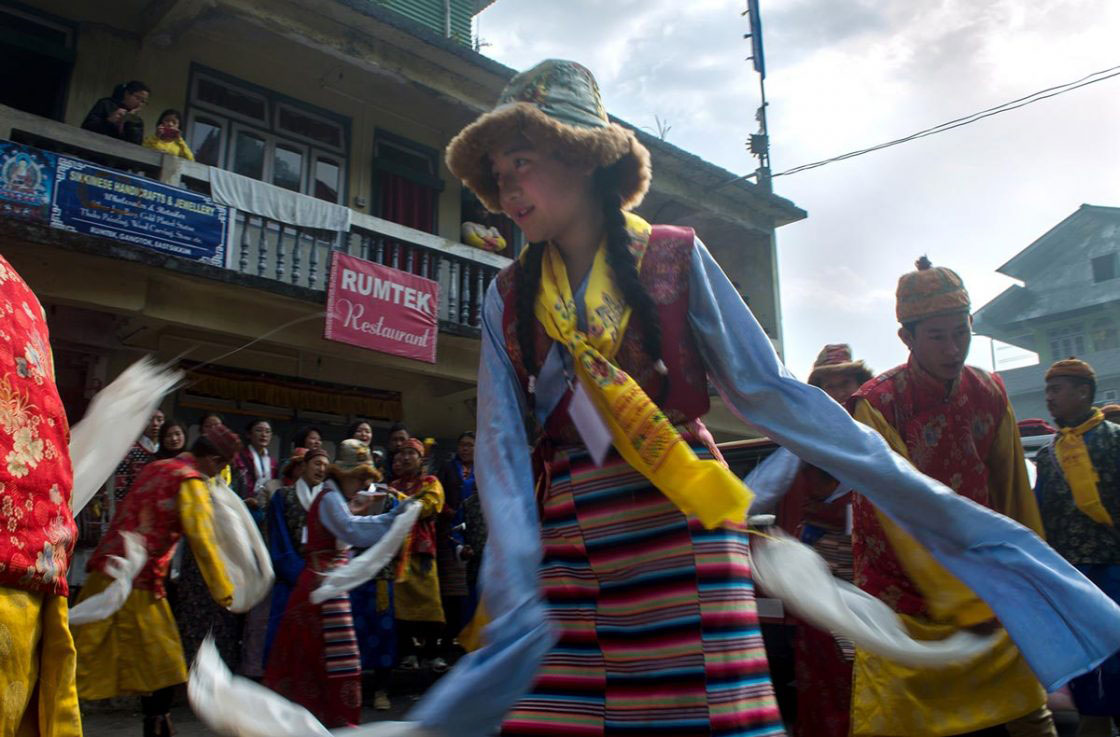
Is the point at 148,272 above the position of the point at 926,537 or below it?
above

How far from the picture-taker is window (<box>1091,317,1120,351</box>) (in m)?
30.0

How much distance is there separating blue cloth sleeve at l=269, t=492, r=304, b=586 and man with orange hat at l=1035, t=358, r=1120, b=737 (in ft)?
15.2

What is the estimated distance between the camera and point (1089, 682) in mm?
3994

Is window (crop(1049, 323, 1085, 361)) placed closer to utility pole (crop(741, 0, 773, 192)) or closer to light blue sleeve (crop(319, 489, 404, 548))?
utility pole (crop(741, 0, 773, 192))

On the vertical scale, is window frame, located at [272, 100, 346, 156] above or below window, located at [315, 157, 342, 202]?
above

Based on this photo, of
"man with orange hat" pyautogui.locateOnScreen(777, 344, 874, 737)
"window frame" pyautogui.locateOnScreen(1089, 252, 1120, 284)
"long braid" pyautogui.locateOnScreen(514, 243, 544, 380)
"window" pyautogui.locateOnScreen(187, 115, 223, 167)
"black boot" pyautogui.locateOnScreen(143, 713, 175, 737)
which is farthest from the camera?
"window frame" pyautogui.locateOnScreen(1089, 252, 1120, 284)

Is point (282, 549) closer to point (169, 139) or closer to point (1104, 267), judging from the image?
point (169, 139)

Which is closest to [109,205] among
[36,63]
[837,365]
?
[36,63]

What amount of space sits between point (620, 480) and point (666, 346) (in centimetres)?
30

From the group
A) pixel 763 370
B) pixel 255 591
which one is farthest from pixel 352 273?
pixel 763 370

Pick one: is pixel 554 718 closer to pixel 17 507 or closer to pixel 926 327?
pixel 17 507

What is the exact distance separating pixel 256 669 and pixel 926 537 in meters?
6.25

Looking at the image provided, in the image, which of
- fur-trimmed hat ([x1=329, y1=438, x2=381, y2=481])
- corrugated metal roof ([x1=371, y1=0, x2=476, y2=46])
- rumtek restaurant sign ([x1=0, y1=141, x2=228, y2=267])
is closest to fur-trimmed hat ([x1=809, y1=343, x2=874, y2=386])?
fur-trimmed hat ([x1=329, y1=438, x2=381, y2=481])

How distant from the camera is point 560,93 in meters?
2.09
